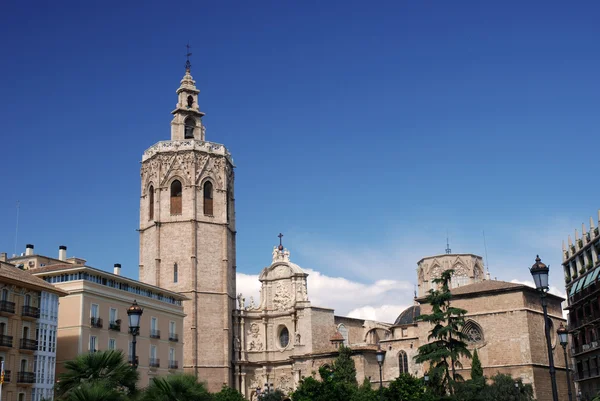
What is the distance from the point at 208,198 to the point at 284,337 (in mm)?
13898

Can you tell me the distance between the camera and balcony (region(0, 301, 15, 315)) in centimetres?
3484

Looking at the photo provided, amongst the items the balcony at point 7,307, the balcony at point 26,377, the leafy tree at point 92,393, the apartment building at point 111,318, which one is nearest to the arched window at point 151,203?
the apartment building at point 111,318

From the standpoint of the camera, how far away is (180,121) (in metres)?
63.8

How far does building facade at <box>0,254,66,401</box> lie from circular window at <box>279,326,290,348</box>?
2790 centimetres

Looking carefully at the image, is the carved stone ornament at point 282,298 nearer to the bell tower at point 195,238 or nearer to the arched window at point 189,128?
the bell tower at point 195,238

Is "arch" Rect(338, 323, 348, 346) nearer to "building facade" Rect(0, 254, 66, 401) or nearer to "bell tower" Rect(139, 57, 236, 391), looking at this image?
"bell tower" Rect(139, 57, 236, 391)

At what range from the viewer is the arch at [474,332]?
167 feet

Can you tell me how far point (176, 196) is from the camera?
6059 cm

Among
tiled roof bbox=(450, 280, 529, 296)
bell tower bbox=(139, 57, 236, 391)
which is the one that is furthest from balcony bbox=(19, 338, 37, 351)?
tiled roof bbox=(450, 280, 529, 296)

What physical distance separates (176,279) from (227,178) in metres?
10.1

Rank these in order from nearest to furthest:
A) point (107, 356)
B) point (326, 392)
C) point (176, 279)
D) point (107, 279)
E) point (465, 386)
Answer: point (107, 356) → point (326, 392) → point (465, 386) → point (107, 279) → point (176, 279)

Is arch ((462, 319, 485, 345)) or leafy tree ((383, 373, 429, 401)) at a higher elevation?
arch ((462, 319, 485, 345))

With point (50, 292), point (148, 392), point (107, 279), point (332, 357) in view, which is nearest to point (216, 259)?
point (332, 357)

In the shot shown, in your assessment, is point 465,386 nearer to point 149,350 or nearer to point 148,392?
point 149,350
